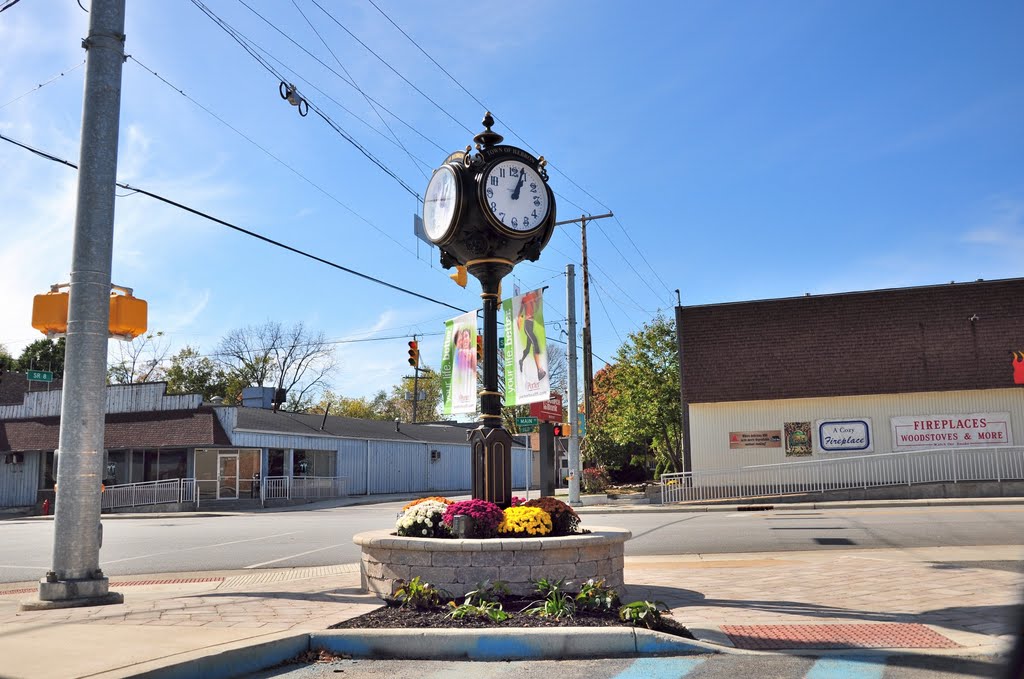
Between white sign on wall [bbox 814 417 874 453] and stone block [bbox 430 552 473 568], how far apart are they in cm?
2400

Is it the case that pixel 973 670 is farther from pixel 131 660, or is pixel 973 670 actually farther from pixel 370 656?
pixel 131 660

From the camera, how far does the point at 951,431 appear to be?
28.3m

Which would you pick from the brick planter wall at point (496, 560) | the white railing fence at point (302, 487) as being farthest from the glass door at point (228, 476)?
the brick planter wall at point (496, 560)

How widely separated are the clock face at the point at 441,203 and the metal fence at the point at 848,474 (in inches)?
798

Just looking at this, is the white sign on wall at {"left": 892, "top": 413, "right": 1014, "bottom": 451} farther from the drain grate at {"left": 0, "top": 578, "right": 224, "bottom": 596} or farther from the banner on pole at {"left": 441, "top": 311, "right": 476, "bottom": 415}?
the drain grate at {"left": 0, "top": 578, "right": 224, "bottom": 596}

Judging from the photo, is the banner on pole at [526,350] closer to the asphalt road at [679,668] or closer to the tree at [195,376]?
the asphalt road at [679,668]

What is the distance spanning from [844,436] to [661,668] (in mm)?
25544

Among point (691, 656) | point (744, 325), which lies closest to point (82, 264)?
point (691, 656)

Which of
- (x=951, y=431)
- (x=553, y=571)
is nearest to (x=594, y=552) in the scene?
(x=553, y=571)

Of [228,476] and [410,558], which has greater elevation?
[410,558]

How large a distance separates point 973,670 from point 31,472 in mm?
43542

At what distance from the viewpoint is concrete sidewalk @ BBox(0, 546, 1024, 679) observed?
5.96 m

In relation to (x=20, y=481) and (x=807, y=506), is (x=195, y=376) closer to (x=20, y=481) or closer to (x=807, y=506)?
(x=20, y=481)

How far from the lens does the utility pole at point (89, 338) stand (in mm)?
8383
